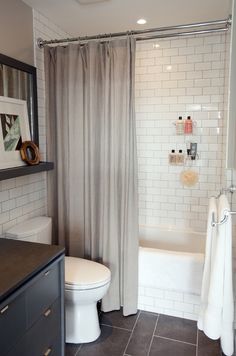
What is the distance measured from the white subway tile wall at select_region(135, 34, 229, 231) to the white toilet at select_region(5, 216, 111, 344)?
1.28 metres

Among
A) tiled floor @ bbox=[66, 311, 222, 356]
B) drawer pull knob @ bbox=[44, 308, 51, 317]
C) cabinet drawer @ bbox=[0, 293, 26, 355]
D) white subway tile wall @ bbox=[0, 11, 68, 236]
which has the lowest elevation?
tiled floor @ bbox=[66, 311, 222, 356]

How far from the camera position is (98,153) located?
239 cm

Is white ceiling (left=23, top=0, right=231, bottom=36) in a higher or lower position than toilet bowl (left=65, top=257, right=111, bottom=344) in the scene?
higher

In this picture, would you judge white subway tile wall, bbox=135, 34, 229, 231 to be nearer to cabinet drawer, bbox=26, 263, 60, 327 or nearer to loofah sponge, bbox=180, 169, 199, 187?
loofah sponge, bbox=180, 169, 199, 187

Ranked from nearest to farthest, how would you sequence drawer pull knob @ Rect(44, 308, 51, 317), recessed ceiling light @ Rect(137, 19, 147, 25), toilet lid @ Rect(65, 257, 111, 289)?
drawer pull knob @ Rect(44, 308, 51, 317), toilet lid @ Rect(65, 257, 111, 289), recessed ceiling light @ Rect(137, 19, 147, 25)

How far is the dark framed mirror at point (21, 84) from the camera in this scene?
6.56 ft

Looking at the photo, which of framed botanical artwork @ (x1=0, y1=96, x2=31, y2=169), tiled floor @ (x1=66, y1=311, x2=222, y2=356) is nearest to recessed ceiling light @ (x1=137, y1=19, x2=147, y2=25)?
framed botanical artwork @ (x1=0, y1=96, x2=31, y2=169)

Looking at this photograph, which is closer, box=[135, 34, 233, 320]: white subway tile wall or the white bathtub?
the white bathtub

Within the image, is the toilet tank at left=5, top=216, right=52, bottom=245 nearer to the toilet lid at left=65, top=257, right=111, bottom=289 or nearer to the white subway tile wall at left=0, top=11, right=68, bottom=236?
the white subway tile wall at left=0, top=11, right=68, bottom=236

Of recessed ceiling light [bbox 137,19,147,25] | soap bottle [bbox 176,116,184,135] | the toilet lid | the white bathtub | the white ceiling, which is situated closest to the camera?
the toilet lid

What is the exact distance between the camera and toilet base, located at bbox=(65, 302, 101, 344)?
6.91ft

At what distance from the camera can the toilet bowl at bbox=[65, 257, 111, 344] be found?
196cm

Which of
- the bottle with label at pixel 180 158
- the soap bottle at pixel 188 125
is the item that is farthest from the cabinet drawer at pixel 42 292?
the soap bottle at pixel 188 125

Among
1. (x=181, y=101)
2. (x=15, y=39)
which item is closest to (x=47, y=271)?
(x=15, y=39)
